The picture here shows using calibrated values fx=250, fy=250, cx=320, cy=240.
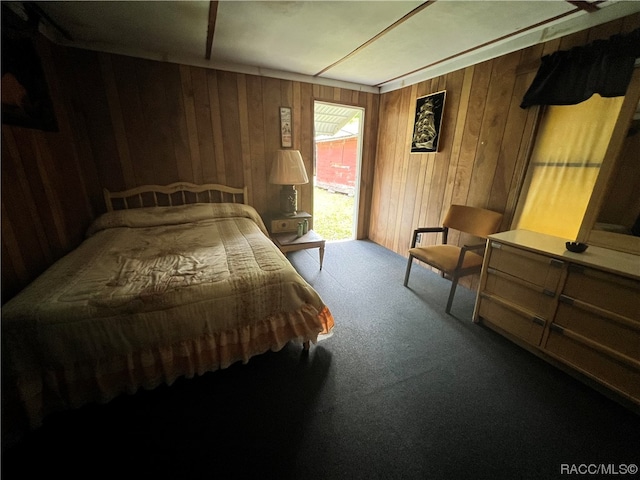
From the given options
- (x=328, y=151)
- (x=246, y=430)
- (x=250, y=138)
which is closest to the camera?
(x=246, y=430)

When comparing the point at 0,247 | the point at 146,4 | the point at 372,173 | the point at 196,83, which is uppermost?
the point at 146,4

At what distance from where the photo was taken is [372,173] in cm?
377

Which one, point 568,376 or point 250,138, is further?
point 250,138

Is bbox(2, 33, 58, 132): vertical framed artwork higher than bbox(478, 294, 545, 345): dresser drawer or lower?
higher

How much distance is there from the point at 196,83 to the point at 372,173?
2468 mm

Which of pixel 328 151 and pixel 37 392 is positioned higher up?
pixel 328 151

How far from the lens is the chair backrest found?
2.16m

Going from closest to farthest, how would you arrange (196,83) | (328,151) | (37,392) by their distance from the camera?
(37,392) < (196,83) < (328,151)

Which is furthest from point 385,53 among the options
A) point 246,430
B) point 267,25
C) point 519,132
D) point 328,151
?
point 328,151

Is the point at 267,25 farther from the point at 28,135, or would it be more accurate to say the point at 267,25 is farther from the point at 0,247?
the point at 0,247

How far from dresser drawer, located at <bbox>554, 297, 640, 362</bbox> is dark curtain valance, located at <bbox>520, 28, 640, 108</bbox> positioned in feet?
4.28

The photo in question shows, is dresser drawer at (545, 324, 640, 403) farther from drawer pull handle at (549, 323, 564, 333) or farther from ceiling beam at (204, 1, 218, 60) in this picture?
ceiling beam at (204, 1, 218, 60)

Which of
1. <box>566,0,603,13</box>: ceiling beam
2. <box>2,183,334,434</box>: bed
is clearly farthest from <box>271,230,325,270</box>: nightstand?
<box>566,0,603,13</box>: ceiling beam

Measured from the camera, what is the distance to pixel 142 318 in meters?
1.17
